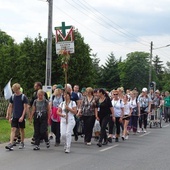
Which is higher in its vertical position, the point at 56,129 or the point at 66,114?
the point at 66,114

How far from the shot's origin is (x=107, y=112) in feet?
41.4

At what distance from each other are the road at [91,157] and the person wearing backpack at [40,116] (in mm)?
430

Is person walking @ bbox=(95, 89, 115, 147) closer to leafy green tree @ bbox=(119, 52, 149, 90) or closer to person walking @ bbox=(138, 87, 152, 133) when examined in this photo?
person walking @ bbox=(138, 87, 152, 133)

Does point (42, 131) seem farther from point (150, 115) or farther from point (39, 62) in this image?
point (39, 62)

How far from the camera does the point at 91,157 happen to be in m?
10.5

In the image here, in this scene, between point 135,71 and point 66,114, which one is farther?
point 135,71

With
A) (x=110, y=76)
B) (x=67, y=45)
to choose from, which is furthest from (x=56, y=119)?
(x=110, y=76)

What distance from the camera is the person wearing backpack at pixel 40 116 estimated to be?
1171cm

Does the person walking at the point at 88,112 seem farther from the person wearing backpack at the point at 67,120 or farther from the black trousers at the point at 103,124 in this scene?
the person wearing backpack at the point at 67,120

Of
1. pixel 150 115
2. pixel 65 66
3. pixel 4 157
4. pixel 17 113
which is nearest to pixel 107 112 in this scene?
pixel 65 66

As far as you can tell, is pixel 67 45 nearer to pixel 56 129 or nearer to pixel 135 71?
pixel 56 129

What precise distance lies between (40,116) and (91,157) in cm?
212

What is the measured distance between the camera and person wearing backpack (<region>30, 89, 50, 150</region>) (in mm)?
11711

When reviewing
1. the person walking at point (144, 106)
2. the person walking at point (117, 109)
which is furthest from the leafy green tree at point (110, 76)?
the person walking at point (117, 109)
